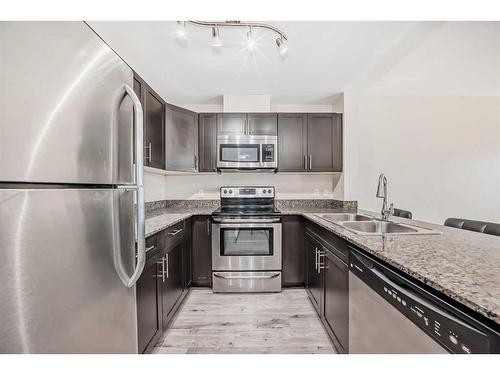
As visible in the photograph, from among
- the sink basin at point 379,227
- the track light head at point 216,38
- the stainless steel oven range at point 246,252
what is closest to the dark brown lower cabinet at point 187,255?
the stainless steel oven range at point 246,252

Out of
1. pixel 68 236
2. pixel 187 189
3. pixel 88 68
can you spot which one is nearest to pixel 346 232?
pixel 68 236

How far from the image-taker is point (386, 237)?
1328mm

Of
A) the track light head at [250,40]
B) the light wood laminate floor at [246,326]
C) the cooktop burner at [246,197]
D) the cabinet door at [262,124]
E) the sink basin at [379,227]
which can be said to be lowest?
the light wood laminate floor at [246,326]

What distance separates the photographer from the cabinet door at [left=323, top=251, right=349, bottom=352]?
4.88 ft

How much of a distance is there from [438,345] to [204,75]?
271 centimetres

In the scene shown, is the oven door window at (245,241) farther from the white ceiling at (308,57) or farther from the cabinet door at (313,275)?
the white ceiling at (308,57)

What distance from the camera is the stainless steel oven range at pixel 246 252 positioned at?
8.56 feet

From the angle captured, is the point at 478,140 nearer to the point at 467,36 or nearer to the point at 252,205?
the point at 467,36

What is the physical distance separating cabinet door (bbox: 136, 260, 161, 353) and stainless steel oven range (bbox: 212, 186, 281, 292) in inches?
37.1

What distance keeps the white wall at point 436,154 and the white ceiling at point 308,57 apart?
11.2 inches

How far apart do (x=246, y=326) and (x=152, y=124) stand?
2043 mm

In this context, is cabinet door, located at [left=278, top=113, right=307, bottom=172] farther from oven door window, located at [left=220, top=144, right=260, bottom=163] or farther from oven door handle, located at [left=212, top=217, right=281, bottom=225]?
oven door handle, located at [left=212, top=217, right=281, bottom=225]

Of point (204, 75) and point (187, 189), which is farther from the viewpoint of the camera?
point (187, 189)
